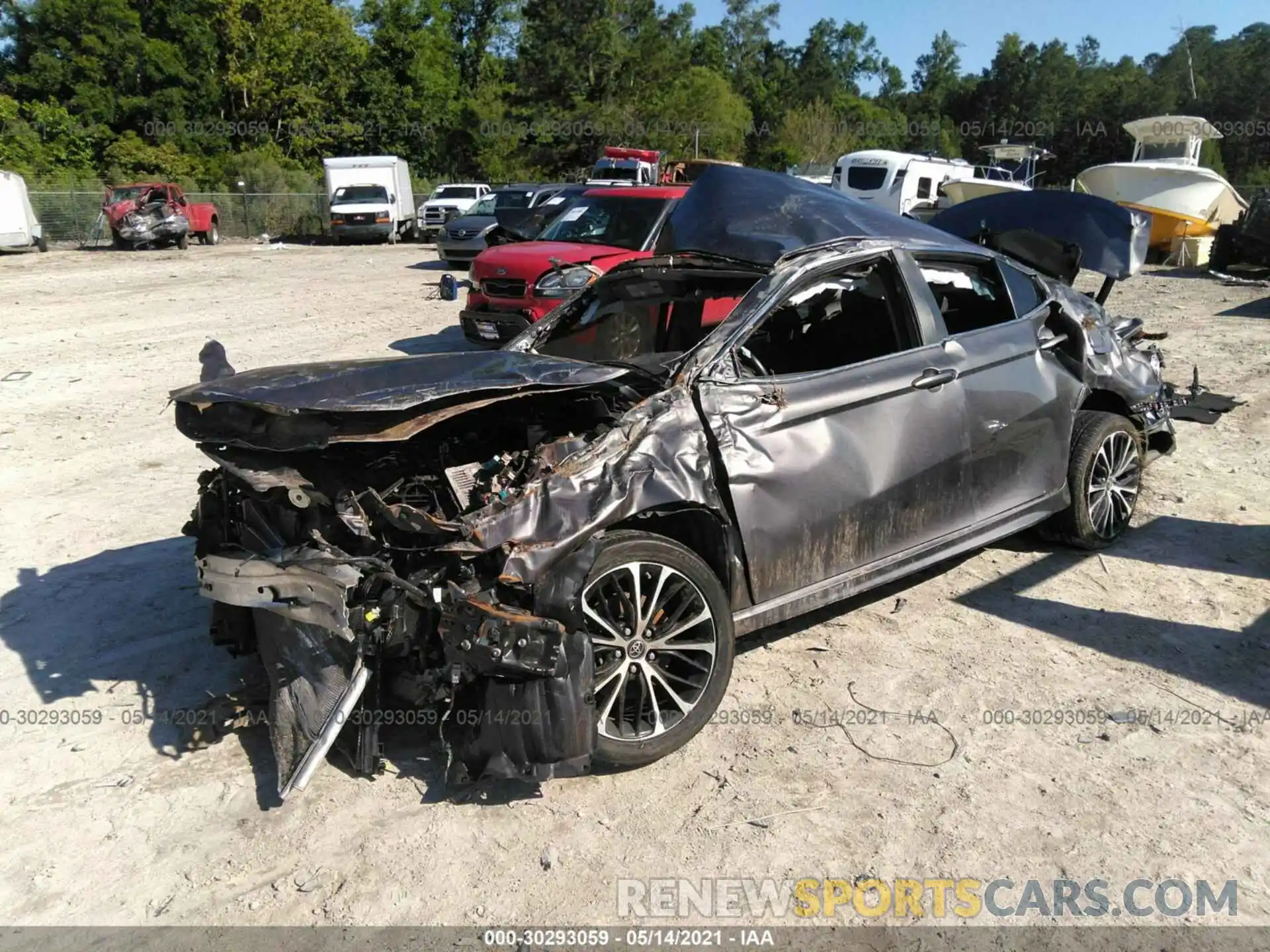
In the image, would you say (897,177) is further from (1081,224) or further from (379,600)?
(379,600)

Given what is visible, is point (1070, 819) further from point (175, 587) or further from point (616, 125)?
point (616, 125)

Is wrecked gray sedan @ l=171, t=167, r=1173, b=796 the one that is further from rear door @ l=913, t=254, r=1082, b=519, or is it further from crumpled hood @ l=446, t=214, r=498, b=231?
crumpled hood @ l=446, t=214, r=498, b=231

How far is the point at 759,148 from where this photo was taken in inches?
2474

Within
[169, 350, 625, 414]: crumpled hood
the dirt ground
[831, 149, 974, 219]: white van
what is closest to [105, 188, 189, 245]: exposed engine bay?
[831, 149, 974, 219]: white van

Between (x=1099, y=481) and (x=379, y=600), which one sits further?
(x=1099, y=481)

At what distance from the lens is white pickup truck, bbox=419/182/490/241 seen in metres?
29.8

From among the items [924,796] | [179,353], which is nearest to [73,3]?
[179,353]

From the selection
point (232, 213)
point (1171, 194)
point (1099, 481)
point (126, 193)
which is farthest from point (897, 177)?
point (232, 213)

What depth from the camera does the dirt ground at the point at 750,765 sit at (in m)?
2.94

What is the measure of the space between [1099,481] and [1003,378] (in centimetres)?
108

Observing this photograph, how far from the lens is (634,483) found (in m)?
3.41

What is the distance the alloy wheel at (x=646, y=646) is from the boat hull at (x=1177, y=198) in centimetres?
2012

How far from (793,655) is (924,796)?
1.04 m

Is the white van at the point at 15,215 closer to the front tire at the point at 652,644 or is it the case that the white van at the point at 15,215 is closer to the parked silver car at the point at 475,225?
the parked silver car at the point at 475,225
